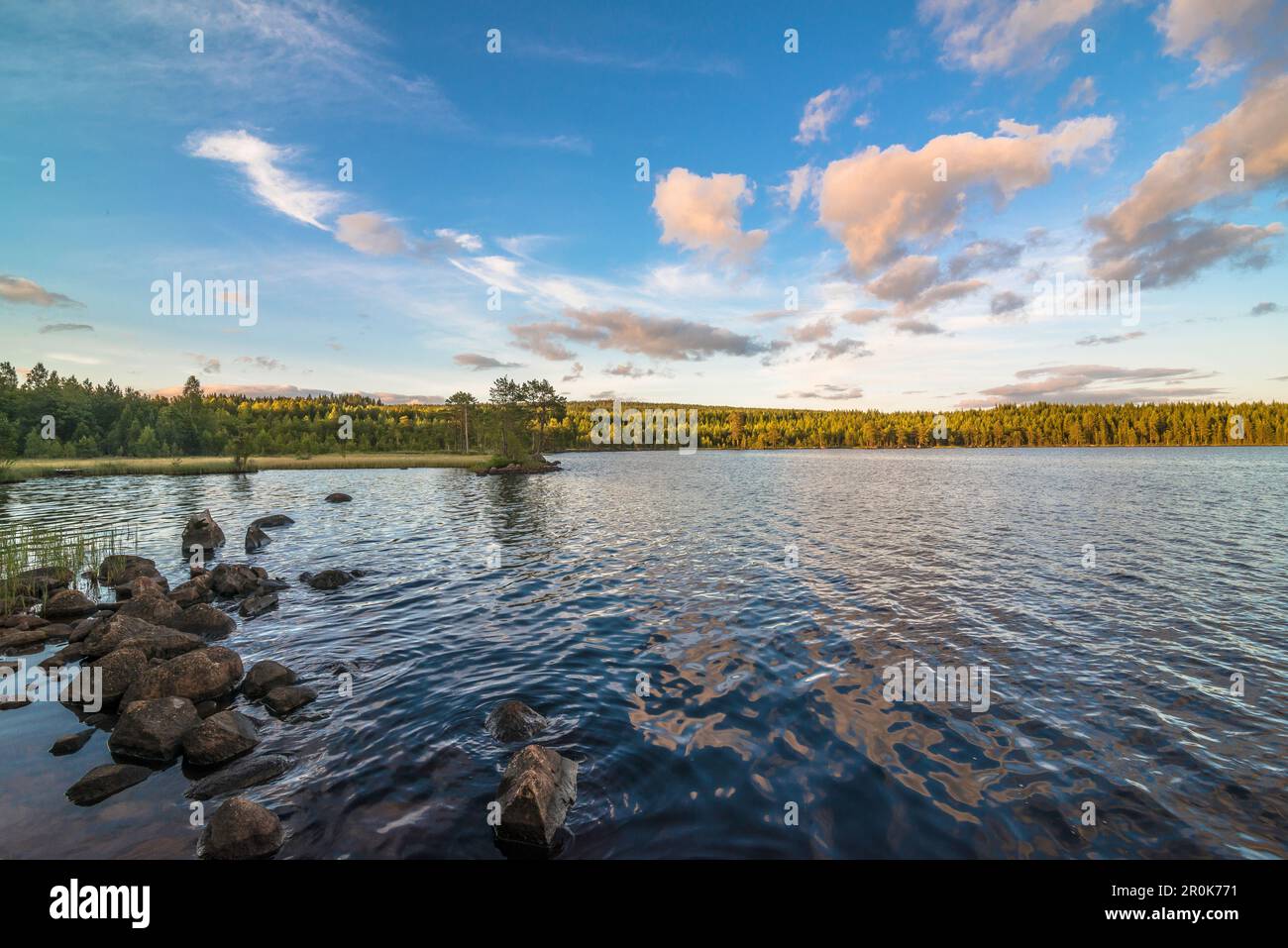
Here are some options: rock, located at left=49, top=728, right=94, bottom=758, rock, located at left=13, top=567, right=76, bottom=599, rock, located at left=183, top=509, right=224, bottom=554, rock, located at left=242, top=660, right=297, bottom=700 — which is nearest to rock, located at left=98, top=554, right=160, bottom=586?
rock, located at left=13, top=567, right=76, bottom=599

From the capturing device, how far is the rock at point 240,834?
872cm

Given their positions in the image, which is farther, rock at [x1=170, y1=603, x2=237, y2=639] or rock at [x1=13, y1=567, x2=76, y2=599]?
rock at [x1=13, y1=567, x2=76, y2=599]

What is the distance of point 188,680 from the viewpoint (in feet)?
47.3

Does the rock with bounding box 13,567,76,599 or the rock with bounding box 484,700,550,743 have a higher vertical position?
the rock with bounding box 13,567,76,599

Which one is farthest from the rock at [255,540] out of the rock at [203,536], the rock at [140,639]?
the rock at [140,639]

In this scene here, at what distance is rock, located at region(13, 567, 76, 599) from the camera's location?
23953mm

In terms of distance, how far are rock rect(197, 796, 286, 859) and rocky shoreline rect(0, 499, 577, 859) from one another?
2cm

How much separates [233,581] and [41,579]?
9.15 m

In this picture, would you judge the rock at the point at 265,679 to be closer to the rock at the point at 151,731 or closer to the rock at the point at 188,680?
the rock at the point at 188,680

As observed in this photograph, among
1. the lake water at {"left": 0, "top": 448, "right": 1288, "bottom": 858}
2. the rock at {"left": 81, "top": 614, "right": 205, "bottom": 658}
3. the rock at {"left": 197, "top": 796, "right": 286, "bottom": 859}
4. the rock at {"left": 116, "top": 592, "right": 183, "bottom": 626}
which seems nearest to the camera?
the rock at {"left": 197, "top": 796, "right": 286, "bottom": 859}

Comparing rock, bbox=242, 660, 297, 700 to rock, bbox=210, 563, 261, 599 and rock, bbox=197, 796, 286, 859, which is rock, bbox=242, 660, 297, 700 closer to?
rock, bbox=197, 796, 286, 859

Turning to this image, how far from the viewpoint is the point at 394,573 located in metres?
29.2

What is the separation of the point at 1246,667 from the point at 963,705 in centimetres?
986
